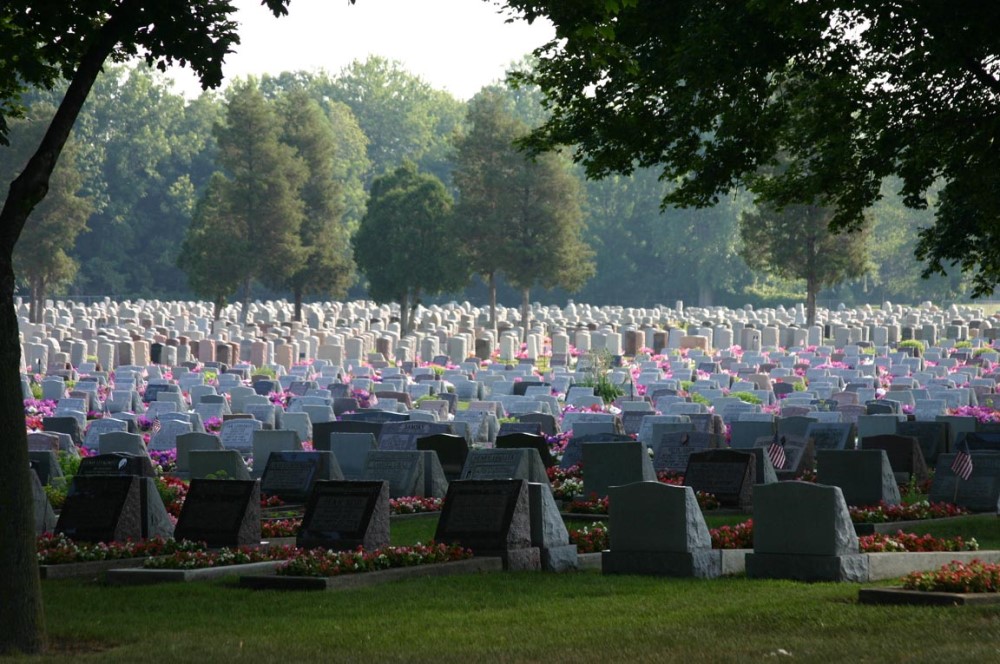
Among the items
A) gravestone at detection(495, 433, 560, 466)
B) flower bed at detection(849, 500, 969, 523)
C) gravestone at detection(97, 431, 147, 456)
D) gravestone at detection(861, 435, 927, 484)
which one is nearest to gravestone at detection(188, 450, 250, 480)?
gravestone at detection(97, 431, 147, 456)

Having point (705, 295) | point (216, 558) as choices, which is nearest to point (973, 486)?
point (216, 558)

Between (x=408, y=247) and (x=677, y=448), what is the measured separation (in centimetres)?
3879

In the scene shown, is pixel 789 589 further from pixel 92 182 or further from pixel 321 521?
pixel 92 182

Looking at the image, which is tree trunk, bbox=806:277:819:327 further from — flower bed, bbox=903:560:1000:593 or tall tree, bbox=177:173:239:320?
flower bed, bbox=903:560:1000:593

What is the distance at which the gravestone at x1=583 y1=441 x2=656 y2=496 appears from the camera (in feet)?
68.7

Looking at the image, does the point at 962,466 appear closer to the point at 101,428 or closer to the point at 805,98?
the point at 805,98

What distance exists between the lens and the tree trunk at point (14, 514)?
10492 mm

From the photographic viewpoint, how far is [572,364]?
169 feet

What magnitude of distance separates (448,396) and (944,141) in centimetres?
1974

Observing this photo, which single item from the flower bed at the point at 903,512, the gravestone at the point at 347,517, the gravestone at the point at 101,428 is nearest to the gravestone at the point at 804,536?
the gravestone at the point at 347,517

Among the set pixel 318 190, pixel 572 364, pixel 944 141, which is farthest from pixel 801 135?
pixel 318 190

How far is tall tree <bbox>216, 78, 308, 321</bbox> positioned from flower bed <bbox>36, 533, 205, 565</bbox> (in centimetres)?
4733

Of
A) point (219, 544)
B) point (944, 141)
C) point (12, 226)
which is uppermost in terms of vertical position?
point (944, 141)

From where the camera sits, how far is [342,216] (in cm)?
11694
